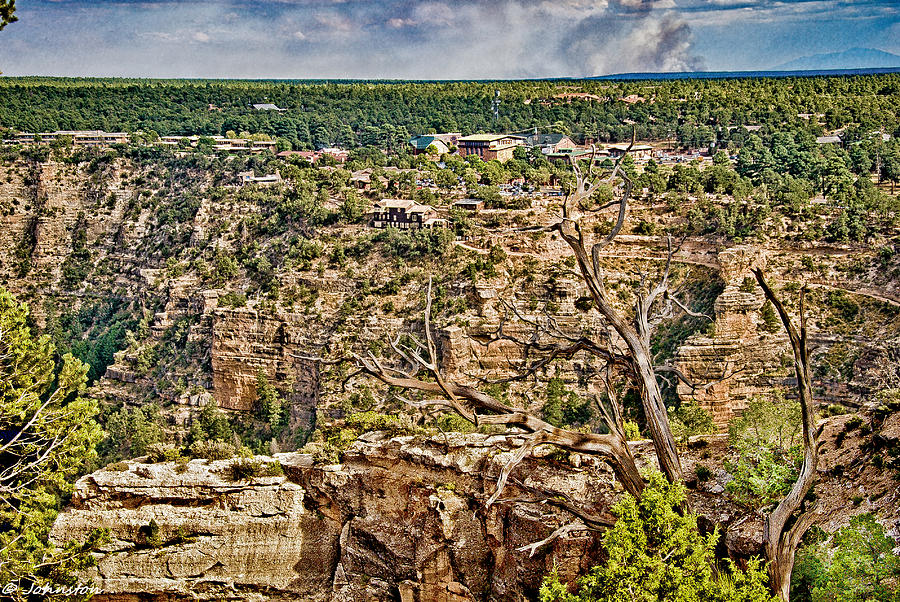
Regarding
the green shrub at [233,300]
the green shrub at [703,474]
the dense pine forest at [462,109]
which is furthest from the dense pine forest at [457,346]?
the green shrub at [233,300]

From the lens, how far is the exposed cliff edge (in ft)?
53.1

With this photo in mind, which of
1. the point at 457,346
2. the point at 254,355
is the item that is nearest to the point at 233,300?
the point at 254,355

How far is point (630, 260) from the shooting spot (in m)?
41.9

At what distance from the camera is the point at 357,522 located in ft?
57.3

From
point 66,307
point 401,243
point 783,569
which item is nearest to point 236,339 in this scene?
point 401,243

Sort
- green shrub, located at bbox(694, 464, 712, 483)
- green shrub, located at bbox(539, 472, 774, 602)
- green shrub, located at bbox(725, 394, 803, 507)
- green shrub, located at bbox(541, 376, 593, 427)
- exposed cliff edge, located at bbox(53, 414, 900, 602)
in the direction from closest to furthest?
1. green shrub, located at bbox(539, 472, 774, 602)
2. green shrub, located at bbox(725, 394, 803, 507)
3. green shrub, located at bbox(694, 464, 712, 483)
4. exposed cliff edge, located at bbox(53, 414, 900, 602)
5. green shrub, located at bbox(541, 376, 593, 427)

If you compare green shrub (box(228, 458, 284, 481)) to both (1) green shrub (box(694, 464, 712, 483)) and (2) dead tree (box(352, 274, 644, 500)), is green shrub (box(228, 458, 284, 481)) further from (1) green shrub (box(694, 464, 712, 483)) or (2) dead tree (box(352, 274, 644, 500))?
(1) green shrub (box(694, 464, 712, 483))

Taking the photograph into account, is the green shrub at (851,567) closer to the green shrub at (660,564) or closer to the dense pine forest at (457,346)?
the dense pine forest at (457,346)

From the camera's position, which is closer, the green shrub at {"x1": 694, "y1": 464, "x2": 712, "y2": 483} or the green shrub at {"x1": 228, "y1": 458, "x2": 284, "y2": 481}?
the green shrub at {"x1": 694, "y1": 464, "x2": 712, "y2": 483}

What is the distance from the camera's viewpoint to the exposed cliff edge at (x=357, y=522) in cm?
1617

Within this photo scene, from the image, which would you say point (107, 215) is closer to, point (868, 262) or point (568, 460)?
point (868, 262)

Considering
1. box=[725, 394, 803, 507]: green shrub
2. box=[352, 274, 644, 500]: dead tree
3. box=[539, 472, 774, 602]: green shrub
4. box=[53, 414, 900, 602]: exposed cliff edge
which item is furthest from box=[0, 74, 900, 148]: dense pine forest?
box=[539, 472, 774, 602]: green shrub

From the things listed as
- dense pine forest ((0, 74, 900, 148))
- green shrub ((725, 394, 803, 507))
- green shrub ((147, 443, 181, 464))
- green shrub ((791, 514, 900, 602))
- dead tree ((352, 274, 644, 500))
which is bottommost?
green shrub ((147, 443, 181, 464))

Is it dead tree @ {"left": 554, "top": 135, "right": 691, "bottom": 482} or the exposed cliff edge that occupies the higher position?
dead tree @ {"left": 554, "top": 135, "right": 691, "bottom": 482}
